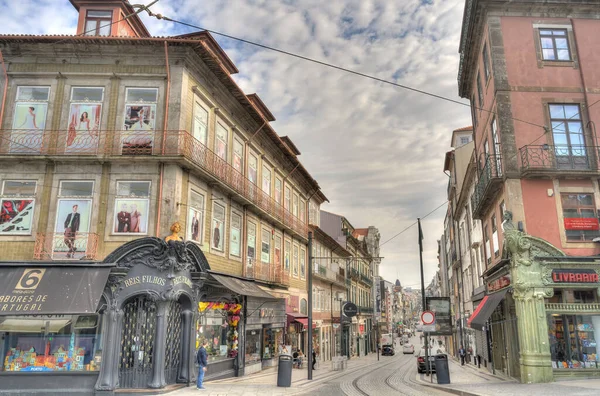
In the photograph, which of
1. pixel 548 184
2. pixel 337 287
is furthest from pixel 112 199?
pixel 337 287

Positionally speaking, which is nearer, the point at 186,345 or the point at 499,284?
the point at 186,345

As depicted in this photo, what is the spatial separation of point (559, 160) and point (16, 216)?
19.8m

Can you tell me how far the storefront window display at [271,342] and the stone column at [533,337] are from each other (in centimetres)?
1236

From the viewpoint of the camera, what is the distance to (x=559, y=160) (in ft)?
57.0

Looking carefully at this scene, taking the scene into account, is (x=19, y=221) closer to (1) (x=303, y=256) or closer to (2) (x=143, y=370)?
(2) (x=143, y=370)

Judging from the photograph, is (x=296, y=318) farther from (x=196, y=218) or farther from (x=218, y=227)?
(x=196, y=218)

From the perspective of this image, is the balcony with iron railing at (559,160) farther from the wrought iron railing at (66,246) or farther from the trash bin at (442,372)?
the wrought iron railing at (66,246)

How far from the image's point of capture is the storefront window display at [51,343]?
45.8ft


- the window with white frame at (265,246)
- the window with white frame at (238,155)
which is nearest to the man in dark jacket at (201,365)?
the window with white frame at (238,155)

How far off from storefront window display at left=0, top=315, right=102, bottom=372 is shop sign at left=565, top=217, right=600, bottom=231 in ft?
55.3

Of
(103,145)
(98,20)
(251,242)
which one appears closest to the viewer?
(103,145)

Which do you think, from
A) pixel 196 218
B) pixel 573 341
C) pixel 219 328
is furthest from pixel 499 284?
pixel 196 218

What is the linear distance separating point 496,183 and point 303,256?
16.8 meters

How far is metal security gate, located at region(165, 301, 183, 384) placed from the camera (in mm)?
14852
